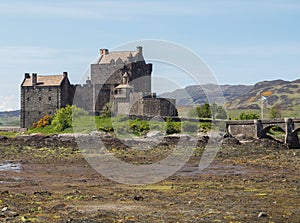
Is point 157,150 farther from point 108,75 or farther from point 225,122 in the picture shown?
point 108,75

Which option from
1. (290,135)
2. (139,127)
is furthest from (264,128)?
(139,127)

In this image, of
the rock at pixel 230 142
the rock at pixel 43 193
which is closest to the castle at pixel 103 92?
the rock at pixel 230 142

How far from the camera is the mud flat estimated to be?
19.0 meters

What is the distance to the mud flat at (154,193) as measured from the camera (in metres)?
19.0

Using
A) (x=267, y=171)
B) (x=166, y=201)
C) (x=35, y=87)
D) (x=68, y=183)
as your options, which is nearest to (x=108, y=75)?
(x=35, y=87)

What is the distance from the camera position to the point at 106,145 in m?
57.3

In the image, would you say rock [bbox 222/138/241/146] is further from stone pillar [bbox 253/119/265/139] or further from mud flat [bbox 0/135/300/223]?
mud flat [bbox 0/135/300/223]

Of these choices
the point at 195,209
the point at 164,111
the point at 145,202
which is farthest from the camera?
the point at 164,111

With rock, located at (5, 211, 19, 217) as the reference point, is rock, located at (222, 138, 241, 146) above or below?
above

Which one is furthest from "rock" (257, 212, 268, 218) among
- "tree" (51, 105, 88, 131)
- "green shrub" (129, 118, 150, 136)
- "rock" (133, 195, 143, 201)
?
"tree" (51, 105, 88, 131)

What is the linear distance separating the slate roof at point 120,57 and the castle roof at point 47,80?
853 cm

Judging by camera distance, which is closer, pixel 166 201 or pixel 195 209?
pixel 195 209

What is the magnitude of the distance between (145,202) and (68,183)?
8018mm

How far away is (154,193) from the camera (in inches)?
989
